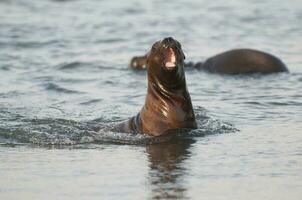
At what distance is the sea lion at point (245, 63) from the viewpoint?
14359 mm

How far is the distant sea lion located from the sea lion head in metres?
4.63

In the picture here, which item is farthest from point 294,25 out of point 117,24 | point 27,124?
point 27,124

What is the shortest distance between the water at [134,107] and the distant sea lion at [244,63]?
289 millimetres

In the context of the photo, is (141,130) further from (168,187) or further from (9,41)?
(9,41)

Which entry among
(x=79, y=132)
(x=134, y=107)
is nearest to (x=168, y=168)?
(x=79, y=132)

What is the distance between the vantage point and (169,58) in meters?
9.78

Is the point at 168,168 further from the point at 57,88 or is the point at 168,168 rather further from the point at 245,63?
the point at 245,63

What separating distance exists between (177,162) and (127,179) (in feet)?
2.89

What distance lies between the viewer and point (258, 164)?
27.8ft

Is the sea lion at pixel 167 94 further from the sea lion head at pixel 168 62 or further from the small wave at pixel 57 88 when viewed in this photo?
the small wave at pixel 57 88

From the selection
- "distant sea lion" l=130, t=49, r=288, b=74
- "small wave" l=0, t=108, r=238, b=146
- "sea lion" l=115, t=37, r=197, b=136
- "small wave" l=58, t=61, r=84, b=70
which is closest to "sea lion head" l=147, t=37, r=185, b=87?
"sea lion" l=115, t=37, r=197, b=136

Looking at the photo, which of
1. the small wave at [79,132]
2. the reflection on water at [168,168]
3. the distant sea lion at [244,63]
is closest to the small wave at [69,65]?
the distant sea lion at [244,63]

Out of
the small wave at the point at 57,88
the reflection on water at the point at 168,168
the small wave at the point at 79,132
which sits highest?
the small wave at the point at 57,88

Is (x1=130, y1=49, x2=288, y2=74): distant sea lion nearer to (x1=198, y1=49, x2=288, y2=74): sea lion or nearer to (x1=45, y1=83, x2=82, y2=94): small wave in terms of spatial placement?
(x1=198, y1=49, x2=288, y2=74): sea lion
